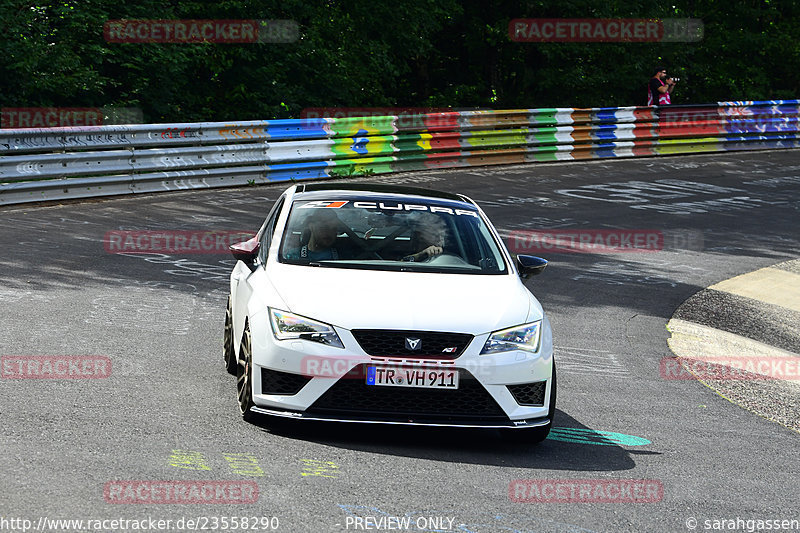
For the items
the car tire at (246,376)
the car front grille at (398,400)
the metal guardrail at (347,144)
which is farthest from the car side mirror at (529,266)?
the metal guardrail at (347,144)

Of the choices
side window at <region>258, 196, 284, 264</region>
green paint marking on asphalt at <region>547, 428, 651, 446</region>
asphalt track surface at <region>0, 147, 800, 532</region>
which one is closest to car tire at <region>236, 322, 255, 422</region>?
asphalt track surface at <region>0, 147, 800, 532</region>

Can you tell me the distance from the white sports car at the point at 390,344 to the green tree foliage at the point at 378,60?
1498cm

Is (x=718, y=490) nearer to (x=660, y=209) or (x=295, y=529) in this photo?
(x=295, y=529)

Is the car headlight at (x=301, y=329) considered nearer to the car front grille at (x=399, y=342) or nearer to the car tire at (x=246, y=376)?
the car front grille at (x=399, y=342)

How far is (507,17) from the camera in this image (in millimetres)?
34406

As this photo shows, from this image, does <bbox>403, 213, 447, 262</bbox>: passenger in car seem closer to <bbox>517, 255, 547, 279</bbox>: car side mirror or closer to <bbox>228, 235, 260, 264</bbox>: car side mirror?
<bbox>517, 255, 547, 279</bbox>: car side mirror

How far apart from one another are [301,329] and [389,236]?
1544 millimetres

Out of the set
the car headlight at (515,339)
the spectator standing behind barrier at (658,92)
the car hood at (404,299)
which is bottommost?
the car headlight at (515,339)

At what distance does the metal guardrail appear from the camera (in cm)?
1772

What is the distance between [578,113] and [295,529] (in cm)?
2319

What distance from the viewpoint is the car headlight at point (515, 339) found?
266 inches

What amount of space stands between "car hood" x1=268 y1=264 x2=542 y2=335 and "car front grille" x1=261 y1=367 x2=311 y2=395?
368 millimetres

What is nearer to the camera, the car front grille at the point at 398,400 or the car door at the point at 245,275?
the car front grille at the point at 398,400

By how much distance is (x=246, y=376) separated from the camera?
7000 mm
